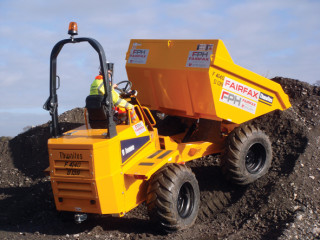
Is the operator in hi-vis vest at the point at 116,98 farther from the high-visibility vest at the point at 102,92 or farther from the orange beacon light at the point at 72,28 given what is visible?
the orange beacon light at the point at 72,28

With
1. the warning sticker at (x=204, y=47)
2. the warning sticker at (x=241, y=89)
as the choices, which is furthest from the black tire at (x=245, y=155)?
the warning sticker at (x=204, y=47)

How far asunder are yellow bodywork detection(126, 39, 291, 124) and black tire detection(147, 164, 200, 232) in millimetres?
1276

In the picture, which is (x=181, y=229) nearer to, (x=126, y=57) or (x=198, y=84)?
(x=198, y=84)

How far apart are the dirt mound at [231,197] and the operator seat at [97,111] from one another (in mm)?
1423

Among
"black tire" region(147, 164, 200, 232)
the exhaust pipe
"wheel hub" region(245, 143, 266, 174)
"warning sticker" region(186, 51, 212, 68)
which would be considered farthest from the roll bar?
"wheel hub" region(245, 143, 266, 174)

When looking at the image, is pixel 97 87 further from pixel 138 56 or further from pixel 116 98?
pixel 138 56

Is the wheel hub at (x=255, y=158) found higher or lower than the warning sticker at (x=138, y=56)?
lower

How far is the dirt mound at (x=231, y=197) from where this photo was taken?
648 centimetres

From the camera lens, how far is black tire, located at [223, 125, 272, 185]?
7.40 metres

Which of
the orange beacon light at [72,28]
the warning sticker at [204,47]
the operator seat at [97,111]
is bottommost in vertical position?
the operator seat at [97,111]

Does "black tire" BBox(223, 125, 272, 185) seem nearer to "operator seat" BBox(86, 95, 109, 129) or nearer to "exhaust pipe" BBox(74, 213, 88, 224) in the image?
"operator seat" BBox(86, 95, 109, 129)

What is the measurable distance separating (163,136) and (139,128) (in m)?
0.77

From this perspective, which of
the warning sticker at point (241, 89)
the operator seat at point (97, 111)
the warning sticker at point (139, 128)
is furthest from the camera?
the warning sticker at point (241, 89)

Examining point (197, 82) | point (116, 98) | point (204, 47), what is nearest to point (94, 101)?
point (116, 98)
